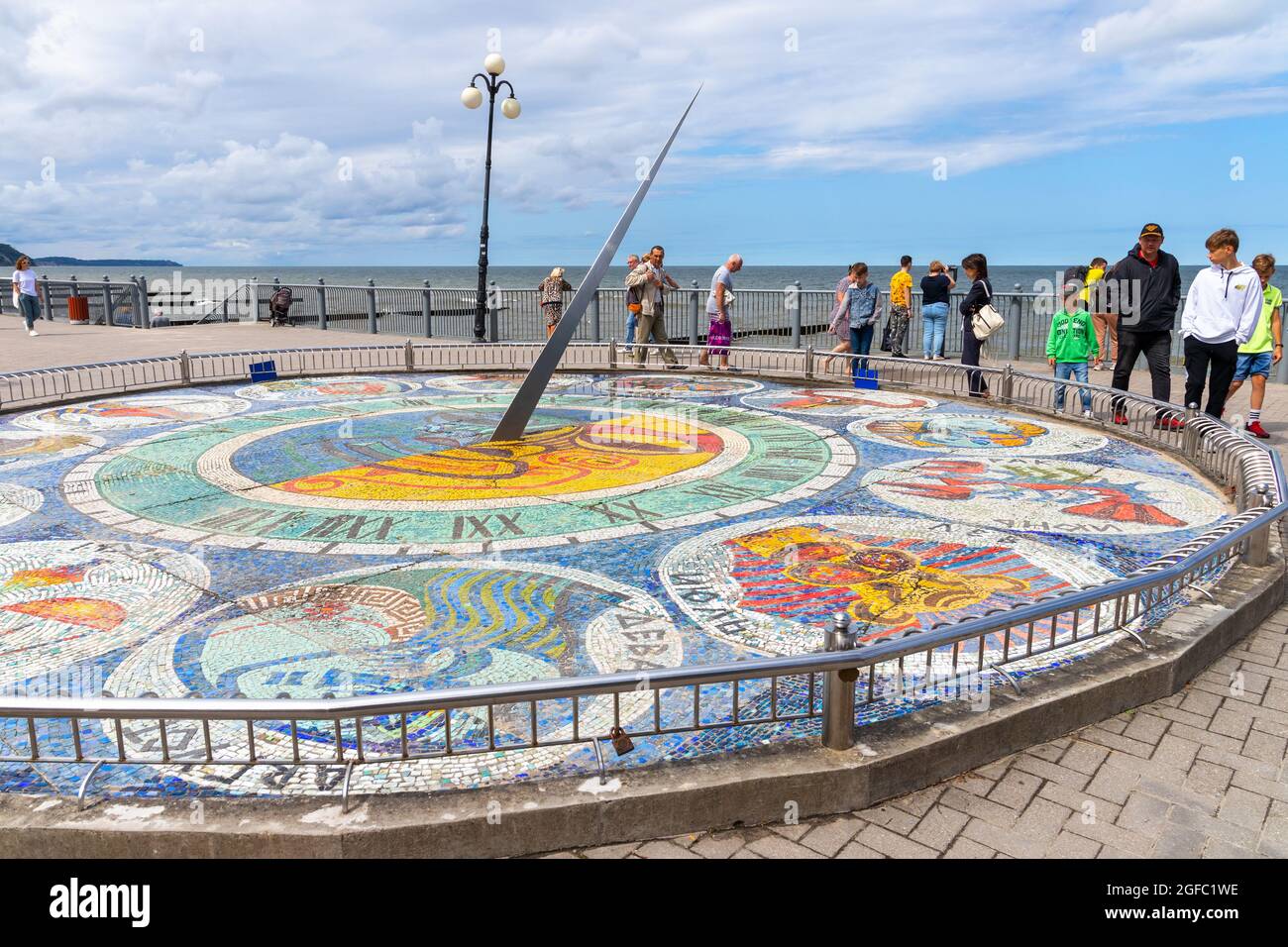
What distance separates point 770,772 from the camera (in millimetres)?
3377

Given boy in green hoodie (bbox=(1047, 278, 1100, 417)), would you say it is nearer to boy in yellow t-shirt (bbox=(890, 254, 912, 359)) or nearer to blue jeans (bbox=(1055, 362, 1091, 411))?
blue jeans (bbox=(1055, 362, 1091, 411))

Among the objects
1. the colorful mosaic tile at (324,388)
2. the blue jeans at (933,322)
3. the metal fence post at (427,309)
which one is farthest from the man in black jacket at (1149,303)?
the metal fence post at (427,309)

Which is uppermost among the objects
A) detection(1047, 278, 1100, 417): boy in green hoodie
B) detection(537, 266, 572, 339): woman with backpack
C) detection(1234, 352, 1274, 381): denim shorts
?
detection(537, 266, 572, 339): woman with backpack

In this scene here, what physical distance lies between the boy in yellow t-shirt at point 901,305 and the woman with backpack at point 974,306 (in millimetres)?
4683

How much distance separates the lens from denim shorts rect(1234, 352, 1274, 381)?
984 centimetres

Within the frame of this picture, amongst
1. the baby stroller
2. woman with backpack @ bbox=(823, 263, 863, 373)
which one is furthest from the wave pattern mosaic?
the baby stroller

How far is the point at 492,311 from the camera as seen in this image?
68.6ft

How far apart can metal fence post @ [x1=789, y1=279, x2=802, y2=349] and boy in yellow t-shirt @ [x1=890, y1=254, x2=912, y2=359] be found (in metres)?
1.81

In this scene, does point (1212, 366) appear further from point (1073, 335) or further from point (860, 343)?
point (860, 343)

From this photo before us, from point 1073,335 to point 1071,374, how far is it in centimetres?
59

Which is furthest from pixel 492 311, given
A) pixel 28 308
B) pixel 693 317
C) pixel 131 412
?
pixel 28 308

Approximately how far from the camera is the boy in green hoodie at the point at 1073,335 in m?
10.7

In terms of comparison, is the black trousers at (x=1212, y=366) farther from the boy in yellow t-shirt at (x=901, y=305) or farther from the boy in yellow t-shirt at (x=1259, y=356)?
the boy in yellow t-shirt at (x=901, y=305)
